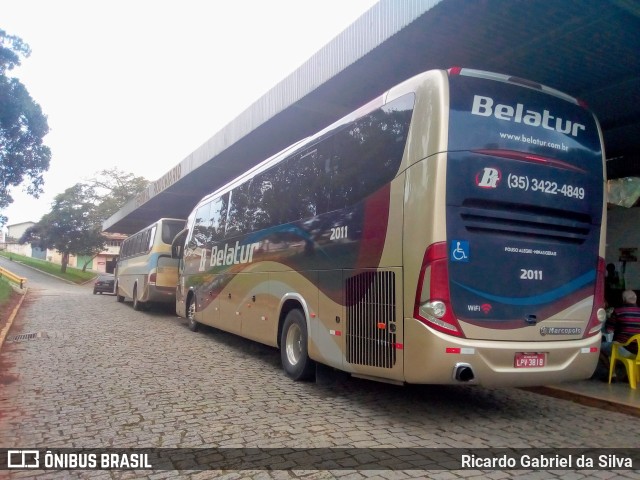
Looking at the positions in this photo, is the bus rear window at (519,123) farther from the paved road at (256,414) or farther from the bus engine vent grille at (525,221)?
the paved road at (256,414)

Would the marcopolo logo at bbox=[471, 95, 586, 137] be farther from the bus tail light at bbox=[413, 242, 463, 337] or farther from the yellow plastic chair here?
the yellow plastic chair

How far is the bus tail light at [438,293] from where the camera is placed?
484 cm

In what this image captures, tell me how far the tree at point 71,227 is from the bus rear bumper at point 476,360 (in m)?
47.7

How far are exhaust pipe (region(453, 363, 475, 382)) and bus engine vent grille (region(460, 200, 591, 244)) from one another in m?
1.32

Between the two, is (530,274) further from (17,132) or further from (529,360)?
(17,132)

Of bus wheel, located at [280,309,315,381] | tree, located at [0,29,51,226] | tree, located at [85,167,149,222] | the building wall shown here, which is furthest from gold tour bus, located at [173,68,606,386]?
tree, located at [85,167,149,222]

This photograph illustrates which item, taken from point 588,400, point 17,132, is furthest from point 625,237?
point 17,132

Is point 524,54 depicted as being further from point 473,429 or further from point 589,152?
point 473,429

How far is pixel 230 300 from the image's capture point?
10000mm

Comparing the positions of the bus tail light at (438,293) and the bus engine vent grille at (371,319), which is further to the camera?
the bus engine vent grille at (371,319)

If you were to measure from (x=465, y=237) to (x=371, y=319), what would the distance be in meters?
1.38

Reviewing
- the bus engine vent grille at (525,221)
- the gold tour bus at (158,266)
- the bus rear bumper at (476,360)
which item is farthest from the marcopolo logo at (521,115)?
the gold tour bus at (158,266)

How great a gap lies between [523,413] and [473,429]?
3.61ft

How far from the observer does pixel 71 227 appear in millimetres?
47094
